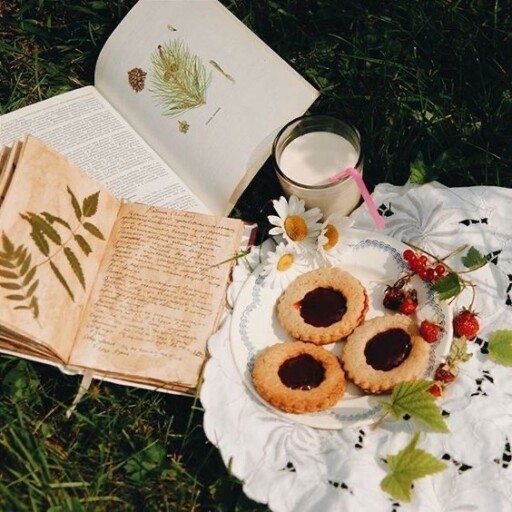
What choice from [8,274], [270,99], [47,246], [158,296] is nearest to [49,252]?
[47,246]

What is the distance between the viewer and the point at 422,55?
94.3 inches

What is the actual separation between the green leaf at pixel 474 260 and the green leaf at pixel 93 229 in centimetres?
90

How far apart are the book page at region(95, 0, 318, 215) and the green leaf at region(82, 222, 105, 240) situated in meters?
0.30

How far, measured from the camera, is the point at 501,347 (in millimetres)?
1810

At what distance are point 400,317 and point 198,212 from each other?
0.62 m

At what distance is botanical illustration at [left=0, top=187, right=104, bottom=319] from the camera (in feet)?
5.94

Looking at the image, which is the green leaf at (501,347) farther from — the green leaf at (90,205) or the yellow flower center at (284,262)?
the green leaf at (90,205)

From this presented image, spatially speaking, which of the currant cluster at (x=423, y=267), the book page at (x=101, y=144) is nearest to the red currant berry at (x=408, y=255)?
the currant cluster at (x=423, y=267)

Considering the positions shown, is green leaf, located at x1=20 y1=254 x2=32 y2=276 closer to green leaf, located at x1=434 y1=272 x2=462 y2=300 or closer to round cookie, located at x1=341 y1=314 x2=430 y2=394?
round cookie, located at x1=341 y1=314 x2=430 y2=394

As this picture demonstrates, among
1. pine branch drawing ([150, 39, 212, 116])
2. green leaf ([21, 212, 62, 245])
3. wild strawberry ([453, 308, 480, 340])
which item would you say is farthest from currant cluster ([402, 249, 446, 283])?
green leaf ([21, 212, 62, 245])

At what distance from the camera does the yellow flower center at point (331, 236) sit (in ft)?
6.55

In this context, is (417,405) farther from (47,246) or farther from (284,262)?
(47,246)

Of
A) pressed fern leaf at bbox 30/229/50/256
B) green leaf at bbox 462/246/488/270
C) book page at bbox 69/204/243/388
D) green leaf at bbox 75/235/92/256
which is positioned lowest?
book page at bbox 69/204/243/388

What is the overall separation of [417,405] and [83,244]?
0.89 metres
